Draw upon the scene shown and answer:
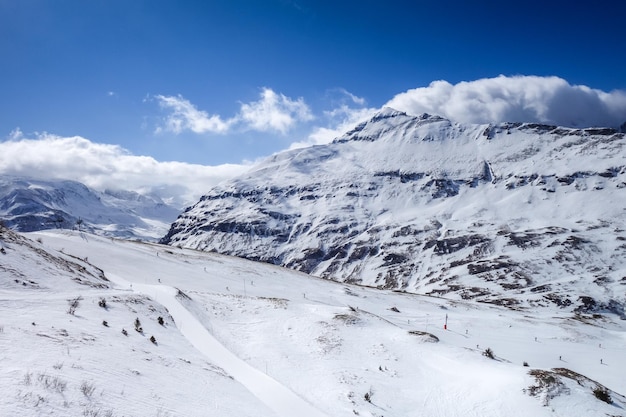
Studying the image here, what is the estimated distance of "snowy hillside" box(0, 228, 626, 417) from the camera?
14328 millimetres

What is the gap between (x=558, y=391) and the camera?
73.0ft

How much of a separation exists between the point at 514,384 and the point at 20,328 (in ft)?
81.9

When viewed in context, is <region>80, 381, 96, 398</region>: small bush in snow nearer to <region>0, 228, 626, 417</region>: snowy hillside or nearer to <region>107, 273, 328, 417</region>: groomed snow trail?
<region>0, 228, 626, 417</region>: snowy hillside

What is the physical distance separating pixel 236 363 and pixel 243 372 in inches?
70.1

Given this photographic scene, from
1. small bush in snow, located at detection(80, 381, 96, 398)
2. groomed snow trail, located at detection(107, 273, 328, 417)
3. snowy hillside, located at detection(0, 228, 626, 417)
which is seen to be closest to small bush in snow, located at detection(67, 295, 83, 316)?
snowy hillside, located at detection(0, 228, 626, 417)

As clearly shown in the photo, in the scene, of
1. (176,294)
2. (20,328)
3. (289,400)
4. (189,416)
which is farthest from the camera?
(176,294)

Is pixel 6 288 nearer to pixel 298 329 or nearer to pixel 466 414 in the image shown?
pixel 298 329

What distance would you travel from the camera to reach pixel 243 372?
2278cm

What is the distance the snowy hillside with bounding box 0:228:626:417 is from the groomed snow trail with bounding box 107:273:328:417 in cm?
10

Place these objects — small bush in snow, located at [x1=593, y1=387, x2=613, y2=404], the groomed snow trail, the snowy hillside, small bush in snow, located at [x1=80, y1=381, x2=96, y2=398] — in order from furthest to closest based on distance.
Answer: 1. small bush in snow, located at [x1=593, y1=387, x2=613, y2=404]
2. the groomed snow trail
3. the snowy hillside
4. small bush in snow, located at [x1=80, y1=381, x2=96, y2=398]

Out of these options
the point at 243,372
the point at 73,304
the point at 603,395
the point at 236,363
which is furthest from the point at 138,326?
the point at 603,395

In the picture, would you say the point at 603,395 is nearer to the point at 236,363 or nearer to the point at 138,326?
the point at 236,363

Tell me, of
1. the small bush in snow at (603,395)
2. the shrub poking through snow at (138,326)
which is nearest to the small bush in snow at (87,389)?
the shrub poking through snow at (138,326)

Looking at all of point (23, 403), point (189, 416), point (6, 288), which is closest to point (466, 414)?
point (189, 416)
